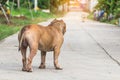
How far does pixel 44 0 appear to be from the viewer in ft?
236

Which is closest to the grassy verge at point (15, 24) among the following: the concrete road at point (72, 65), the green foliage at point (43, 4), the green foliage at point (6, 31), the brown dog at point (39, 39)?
the green foliage at point (6, 31)

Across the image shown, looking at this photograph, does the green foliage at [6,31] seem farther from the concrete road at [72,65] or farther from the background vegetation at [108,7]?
the background vegetation at [108,7]

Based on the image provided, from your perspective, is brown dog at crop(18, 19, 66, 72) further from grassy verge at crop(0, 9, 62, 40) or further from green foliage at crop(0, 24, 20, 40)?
green foliage at crop(0, 24, 20, 40)

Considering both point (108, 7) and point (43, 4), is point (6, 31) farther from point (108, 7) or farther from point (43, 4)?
point (43, 4)

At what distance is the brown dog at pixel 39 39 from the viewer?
10229 millimetres

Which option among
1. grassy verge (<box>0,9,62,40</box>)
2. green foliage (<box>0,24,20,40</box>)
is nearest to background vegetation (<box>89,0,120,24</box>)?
grassy verge (<box>0,9,62,40</box>)

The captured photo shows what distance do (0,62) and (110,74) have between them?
279 cm

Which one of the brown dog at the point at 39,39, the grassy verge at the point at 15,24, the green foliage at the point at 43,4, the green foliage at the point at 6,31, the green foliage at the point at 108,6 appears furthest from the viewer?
the green foliage at the point at 43,4

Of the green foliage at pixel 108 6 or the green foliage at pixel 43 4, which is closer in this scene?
the green foliage at pixel 108 6

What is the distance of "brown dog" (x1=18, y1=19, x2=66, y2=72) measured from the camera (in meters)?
10.2

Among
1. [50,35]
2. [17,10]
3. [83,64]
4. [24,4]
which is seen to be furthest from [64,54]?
[24,4]

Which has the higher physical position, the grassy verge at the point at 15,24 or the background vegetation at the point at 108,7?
the grassy verge at the point at 15,24

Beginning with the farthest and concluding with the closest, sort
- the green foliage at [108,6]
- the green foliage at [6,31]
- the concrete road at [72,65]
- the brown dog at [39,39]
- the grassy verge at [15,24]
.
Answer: the green foliage at [108,6], the grassy verge at [15,24], the green foliage at [6,31], the brown dog at [39,39], the concrete road at [72,65]

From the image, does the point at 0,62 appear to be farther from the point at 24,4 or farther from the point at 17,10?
the point at 24,4
